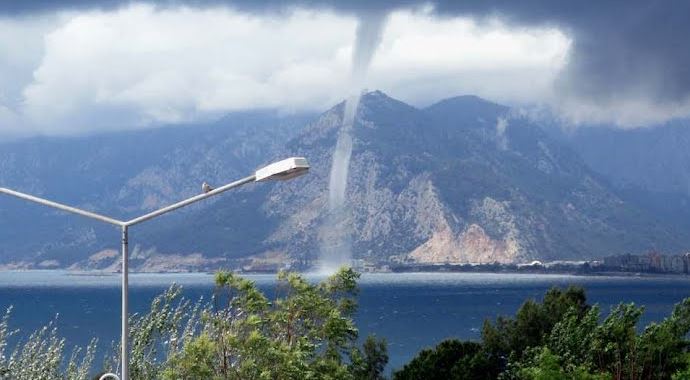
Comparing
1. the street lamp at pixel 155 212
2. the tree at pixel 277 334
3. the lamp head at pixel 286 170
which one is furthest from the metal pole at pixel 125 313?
the tree at pixel 277 334

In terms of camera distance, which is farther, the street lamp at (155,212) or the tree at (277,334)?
the tree at (277,334)

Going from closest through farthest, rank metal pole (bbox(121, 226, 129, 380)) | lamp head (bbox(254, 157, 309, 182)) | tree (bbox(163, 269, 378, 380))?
1. lamp head (bbox(254, 157, 309, 182))
2. metal pole (bbox(121, 226, 129, 380))
3. tree (bbox(163, 269, 378, 380))

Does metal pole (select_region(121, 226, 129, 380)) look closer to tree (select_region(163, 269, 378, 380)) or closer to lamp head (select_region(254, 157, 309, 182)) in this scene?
lamp head (select_region(254, 157, 309, 182))

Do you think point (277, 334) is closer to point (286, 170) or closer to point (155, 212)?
point (155, 212)

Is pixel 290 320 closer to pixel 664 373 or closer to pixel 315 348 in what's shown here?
pixel 315 348

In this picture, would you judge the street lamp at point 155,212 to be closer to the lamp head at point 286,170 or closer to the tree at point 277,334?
A: the lamp head at point 286,170

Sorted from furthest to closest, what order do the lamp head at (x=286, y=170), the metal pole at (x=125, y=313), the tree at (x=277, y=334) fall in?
1. the tree at (x=277, y=334)
2. the metal pole at (x=125, y=313)
3. the lamp head at (x=286, y=170)

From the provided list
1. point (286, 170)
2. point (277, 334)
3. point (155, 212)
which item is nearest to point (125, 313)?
point (155, 212)

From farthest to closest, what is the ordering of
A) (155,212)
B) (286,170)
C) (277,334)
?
(277,334)
(155,212)
(286,170)

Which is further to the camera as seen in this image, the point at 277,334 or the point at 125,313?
the point at 277,334

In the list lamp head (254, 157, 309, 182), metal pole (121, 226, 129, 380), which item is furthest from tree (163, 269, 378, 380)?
lamp head (254, 157, 309, 182)

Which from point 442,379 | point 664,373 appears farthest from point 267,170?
point 442,379
